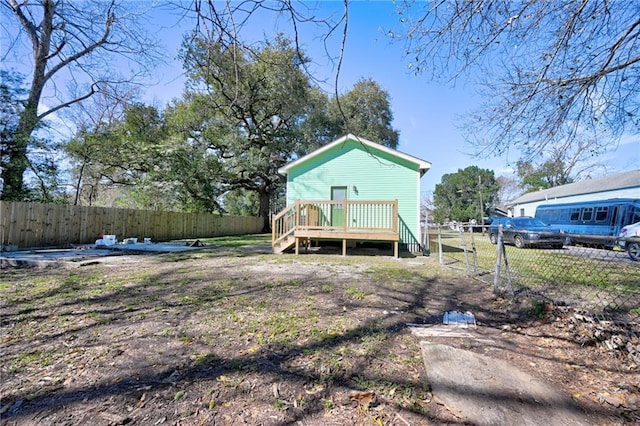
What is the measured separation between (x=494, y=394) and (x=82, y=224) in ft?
42.5

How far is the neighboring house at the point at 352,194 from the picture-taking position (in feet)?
30.7

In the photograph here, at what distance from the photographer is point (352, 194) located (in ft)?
36.0

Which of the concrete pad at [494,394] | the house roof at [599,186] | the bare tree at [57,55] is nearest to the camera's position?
the concrete pad at [494,394]

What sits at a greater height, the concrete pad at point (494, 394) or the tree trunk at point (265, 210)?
the tree trunk at point (265, 210)

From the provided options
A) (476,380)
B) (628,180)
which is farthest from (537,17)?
(628,180)

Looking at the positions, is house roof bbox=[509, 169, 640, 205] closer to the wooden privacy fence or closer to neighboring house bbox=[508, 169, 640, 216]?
neighboring house bbox=[508, 169, 640, 216]

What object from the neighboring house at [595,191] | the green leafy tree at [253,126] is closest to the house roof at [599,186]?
the neighboring house at [595,191]

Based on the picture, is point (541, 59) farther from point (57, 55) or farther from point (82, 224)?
point (57, 55)

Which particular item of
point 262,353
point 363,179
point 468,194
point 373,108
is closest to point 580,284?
point 262,353

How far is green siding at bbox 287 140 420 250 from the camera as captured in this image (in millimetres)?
10312

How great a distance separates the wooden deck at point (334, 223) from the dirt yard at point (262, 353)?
4.37 metres

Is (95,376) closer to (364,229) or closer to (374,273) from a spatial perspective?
(374,273)

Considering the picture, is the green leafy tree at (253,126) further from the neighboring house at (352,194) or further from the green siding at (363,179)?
the neighboring house at (352,194)

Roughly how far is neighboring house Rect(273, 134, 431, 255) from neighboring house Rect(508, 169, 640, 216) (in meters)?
16.2
